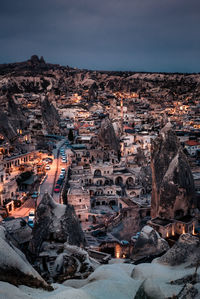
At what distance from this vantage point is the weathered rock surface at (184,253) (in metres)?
13.1

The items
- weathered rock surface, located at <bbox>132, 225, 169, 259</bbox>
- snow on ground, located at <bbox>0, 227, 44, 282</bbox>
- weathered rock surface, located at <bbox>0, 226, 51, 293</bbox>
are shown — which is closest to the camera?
weathered rock surface, located at <bbox>0, 226, 51, 293</bbox>

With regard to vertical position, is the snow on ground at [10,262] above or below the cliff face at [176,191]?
above

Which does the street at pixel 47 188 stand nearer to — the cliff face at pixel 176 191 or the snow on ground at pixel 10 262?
the cliff face at pixel 176 191

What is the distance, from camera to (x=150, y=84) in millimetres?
170750

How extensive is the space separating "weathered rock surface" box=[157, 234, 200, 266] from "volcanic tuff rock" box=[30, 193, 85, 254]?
735 centimetres

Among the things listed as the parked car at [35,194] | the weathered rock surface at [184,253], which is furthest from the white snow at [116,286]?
the parked car at [35,194]

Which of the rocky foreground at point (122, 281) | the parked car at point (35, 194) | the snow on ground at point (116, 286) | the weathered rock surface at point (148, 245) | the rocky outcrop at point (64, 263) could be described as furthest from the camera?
the parked car at point (35, 194)

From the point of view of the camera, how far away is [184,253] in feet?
44.0

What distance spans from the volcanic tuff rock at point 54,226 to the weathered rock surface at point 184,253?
7.35m

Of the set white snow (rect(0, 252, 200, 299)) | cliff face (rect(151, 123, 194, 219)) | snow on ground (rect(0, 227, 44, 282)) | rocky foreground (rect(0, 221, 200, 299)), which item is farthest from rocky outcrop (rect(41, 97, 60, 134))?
white snow (rect(0, 252, 200, 299))

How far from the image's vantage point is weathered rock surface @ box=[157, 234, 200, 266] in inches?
516

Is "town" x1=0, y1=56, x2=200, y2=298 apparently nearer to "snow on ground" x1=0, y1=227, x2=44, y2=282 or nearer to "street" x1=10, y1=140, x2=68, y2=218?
"street" x1=10, y1=140, x2=68, y2=218

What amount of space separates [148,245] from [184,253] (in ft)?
20.6

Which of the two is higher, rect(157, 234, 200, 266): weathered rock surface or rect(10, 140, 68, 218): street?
rect(157, 234, 200, 266): weathered rock surface
